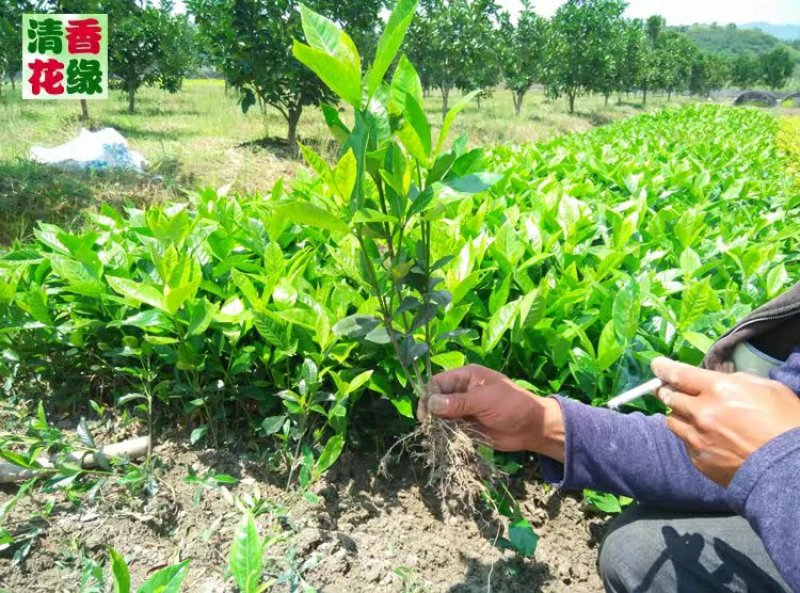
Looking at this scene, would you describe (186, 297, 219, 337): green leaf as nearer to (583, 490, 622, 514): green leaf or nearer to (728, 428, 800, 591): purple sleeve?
(583, 490, 622, 514): green leaf

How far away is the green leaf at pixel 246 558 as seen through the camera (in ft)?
3.42

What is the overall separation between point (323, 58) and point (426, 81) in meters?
27.5

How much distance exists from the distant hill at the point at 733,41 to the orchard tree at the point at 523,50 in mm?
149535

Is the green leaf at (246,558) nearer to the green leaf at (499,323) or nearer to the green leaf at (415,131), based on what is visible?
the green leaf at (415,131)

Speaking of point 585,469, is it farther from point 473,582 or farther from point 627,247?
point 627,247

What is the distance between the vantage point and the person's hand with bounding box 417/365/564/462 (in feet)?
4.84

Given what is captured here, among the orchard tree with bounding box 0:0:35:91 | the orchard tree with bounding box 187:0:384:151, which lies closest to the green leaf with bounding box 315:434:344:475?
the orchard tree with bounding box 187:0:384:151

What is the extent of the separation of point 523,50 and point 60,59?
22.3 m

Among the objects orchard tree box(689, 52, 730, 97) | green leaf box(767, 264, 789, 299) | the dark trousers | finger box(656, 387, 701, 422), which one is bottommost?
the dark trousers

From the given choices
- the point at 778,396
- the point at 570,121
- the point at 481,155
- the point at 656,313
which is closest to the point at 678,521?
the point at 778,396

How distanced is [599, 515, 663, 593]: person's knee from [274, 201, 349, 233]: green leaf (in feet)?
3.31

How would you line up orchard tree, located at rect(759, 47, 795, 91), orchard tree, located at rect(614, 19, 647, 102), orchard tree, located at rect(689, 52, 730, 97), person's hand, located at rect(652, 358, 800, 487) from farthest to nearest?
orchard tree, located at rect(759, 47, 795, 91) < orchard tree, located at rect(689, 52, 730, 97) < orchard tree, located at rect(614, 19, 647, 102) < person's hand, located at rect(652, 358, 800, 487)

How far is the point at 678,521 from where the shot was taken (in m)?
1.45

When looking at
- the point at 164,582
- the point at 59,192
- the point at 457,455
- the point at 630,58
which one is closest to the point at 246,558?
the point at 164,582
